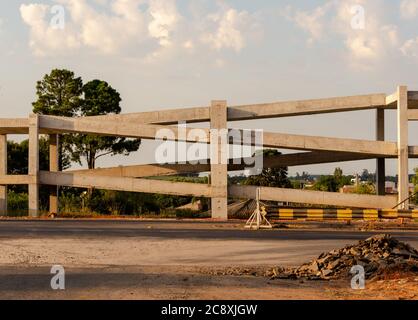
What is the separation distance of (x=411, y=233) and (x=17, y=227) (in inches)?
738

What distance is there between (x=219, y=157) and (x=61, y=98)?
20.6 m

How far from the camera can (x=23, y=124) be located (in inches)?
1564

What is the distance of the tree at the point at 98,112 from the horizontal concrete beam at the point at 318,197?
52.3 feet

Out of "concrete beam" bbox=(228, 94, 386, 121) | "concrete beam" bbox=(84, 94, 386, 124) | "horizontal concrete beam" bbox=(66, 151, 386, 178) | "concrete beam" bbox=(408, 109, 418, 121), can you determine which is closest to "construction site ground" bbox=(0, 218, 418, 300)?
"concrete beam" bbox=(84, 94, 386, 124)

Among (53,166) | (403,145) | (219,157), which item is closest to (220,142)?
(219,157)

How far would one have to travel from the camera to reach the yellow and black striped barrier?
101 ft

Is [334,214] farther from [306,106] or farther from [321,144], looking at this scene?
[306,106]

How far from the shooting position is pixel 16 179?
130ft

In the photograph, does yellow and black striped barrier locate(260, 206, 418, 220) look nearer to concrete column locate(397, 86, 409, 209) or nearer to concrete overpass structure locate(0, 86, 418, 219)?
concrete overpass structure locate(0, 86, 418, 219)

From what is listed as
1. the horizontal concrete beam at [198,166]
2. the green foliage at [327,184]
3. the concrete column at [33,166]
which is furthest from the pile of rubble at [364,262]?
the green foliage at [327,184]

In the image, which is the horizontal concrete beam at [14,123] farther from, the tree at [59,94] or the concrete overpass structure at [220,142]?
the tree at [59,94]

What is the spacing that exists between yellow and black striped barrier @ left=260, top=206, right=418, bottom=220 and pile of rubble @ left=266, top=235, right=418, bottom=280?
1464 centimetres

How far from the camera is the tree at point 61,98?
169 ft
